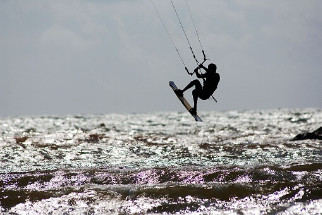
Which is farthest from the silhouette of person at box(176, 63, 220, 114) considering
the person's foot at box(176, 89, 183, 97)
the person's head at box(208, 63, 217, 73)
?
the person's foot at box(176, 89, 183, 97)

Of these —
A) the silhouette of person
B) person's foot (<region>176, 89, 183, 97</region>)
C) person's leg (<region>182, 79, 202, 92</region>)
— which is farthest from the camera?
person's foot (<region>176, 89, 183, 97</region>)

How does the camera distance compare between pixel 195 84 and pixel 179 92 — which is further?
pixel 179 92

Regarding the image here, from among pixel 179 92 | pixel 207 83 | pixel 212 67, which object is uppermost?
pixel 179 92

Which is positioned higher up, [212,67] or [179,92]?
[179,92]

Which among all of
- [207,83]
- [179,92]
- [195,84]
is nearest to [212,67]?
[207,83]

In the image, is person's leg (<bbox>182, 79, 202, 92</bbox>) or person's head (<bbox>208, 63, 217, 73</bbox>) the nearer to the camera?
person's head (<bbox>208, 63, 217, 73</bbox>)

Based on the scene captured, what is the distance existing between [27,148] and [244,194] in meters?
17.7

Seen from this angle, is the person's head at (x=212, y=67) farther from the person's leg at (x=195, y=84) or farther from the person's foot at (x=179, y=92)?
the person's foot at (x=179, y=92)

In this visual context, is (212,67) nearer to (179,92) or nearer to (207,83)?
(207,83)

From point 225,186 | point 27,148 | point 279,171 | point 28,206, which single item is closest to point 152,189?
point 225,186

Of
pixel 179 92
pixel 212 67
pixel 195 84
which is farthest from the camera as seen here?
pixel 179 92

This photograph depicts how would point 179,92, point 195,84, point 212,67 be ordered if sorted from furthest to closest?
1. point 179,92
2. point 195,84
3. point 212,67

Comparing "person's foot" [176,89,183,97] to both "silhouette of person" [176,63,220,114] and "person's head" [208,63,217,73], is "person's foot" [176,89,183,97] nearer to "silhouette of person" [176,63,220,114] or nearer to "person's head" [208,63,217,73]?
"silhouette of person" [176,63,220,114]

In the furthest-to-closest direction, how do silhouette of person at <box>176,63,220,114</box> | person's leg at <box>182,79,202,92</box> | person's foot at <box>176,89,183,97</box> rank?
1. person's foot at <box>176,89,183,97</box>
2. person's leg at <box>182,79,202,92</box>
3. silhouette of person at <box>176,63,220,114</box>
